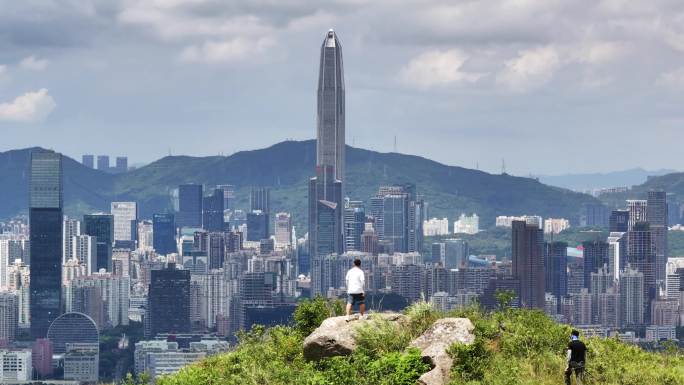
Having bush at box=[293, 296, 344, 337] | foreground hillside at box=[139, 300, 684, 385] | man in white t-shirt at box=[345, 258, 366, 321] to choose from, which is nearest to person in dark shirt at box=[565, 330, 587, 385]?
foreground hillside at box=[139, 300, 684, 385]

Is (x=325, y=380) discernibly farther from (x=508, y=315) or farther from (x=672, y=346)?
(x=672, y=346)

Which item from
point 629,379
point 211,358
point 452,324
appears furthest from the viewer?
point 211,358

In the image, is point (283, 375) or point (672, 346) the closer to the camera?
point (283, 375)

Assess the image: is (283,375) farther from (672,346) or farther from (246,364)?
(672,346)

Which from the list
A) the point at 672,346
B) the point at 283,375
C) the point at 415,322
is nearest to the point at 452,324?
the point at 415,322

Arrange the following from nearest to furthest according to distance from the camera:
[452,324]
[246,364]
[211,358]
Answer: [452,324], [246,364], [211,358]

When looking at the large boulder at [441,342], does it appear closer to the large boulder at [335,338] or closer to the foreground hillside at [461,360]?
the foreground hillside at [461,360]
